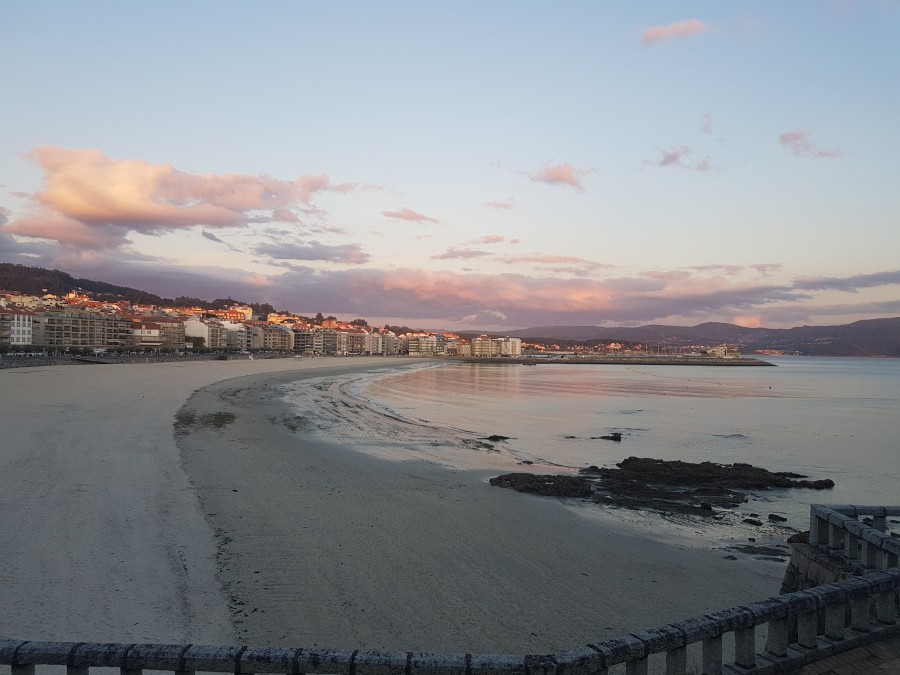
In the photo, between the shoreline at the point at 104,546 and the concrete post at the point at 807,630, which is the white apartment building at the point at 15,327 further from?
the concrete post at the point at 807,630

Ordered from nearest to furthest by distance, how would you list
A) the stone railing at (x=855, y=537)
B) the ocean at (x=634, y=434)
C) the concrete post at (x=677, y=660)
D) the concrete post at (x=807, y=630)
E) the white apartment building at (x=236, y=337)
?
the concrete post at (x=677, y=660), the concrete post at (x=807, y=630), the stone railing at (x=855, y=537), the ocean at (x=634, y=434), the white apartment building at (x=236, y=337)

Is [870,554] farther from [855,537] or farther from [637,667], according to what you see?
[637,667]

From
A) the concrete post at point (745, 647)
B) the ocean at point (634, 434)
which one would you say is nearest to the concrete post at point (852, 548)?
the concrete post at point (745, 647)

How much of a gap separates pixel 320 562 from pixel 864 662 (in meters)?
6.05

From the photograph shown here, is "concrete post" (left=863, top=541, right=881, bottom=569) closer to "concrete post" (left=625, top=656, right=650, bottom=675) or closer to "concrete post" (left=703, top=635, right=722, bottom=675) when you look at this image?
"concrete post" (left=703, top=635, right=722, bottom=675)

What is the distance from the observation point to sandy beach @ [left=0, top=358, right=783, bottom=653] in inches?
233

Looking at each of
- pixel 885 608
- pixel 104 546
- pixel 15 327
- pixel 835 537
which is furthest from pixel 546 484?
pixel 15 327

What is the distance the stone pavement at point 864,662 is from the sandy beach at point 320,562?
2.37 m

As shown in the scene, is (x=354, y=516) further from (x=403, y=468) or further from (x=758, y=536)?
(x=758, y=536)

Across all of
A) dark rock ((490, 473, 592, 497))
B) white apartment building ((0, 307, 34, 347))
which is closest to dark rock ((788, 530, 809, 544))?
dark rock ((490, 473, 592, 497))

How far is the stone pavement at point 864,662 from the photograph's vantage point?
13.1 ft

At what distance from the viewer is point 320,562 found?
25.5 feet

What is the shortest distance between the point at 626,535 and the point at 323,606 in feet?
18.9

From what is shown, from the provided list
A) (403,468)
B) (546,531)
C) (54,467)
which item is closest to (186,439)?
(54,467)
